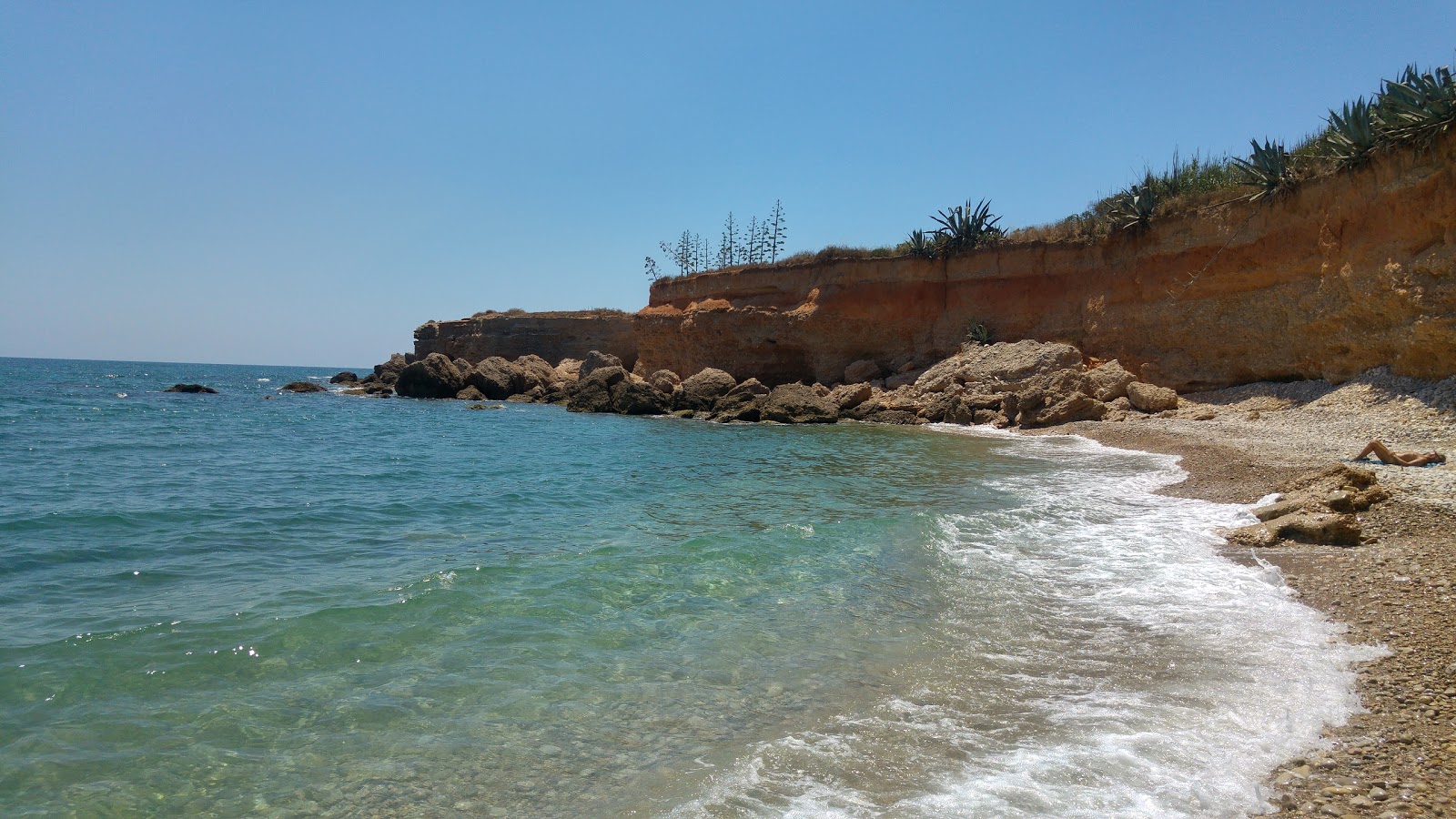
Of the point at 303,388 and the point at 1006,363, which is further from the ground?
the point at 1006,363

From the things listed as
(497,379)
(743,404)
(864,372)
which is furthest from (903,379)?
(497,379)

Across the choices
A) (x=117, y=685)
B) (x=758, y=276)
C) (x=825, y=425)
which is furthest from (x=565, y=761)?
(x=758, y=276)

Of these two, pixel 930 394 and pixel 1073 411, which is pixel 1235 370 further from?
pixel 930 394

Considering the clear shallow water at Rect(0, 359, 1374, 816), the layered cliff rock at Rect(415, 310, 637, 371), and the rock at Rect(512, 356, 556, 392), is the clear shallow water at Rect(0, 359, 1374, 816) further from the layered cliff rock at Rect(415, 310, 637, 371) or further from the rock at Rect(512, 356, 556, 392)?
the layered cliff rock at Rect(415, 310, 637, 371)

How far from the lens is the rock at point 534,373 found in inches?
1455

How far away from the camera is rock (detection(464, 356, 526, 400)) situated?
119ft

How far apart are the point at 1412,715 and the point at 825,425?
18880 millimetres

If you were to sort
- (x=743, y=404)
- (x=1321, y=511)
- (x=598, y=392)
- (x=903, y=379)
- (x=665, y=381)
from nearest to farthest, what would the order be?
(x=1321, y=511)
(x=743, y=404)
(x=903, y=379)
(x=598, y=392)
(x=665, y=381)

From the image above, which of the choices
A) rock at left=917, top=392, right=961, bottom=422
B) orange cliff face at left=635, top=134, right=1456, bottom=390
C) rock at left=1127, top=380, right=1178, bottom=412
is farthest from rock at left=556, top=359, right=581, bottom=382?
rock at left=1127, top=380, right=1178, bottom=412

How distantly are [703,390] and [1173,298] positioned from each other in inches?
561

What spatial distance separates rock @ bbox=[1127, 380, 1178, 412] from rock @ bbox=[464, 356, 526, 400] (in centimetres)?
2610

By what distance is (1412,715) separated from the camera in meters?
3.74

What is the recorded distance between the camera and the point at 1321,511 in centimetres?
737

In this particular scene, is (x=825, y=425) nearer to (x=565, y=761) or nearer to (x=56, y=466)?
(x=56, y=466)
